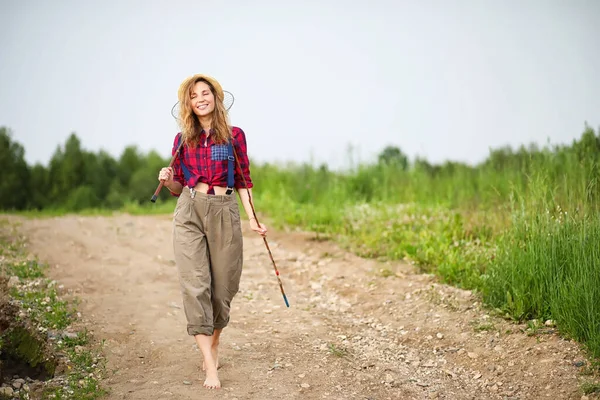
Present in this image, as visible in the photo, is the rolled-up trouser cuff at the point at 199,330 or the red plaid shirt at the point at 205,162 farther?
the red plaid shirt at the point at 205,162

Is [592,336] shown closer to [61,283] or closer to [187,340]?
[187,340]

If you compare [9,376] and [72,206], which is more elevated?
[72,206]

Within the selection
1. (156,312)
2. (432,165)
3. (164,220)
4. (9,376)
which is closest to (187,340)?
(156,312)

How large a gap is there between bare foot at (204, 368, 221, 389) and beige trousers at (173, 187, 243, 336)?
0.92ft

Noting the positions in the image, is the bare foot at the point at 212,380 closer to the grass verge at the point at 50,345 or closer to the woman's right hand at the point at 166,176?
the grass verge at the point at 50,345

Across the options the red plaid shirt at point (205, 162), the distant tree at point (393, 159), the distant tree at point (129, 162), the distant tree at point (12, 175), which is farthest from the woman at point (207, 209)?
the distant tree at point (129, 162)

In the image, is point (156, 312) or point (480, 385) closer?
point (480, 385)

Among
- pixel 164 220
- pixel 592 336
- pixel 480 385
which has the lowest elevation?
pixel 480 385

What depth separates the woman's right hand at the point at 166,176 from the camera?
4270 millimetres

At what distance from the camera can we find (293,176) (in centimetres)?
1277

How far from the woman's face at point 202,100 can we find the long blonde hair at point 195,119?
2 cm

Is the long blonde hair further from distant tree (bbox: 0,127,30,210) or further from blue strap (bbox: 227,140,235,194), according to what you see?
distant tree (bbox: 0,127,30,210)

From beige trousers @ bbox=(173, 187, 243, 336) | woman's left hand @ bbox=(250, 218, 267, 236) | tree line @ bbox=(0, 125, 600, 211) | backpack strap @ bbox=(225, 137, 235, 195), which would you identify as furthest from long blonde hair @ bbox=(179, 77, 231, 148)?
tree line @ bbox=(0, 125, 600, 211)

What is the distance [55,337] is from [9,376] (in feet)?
1.93
